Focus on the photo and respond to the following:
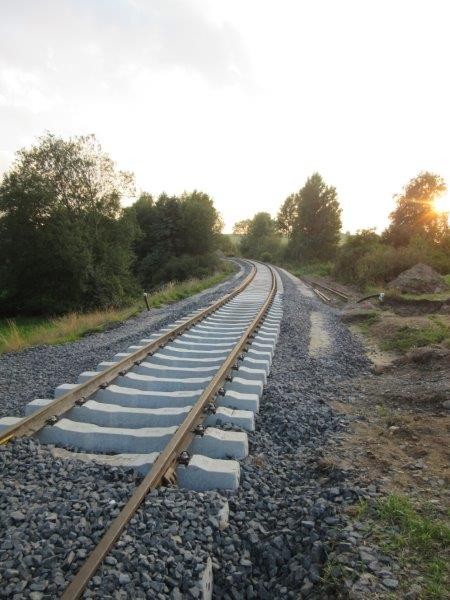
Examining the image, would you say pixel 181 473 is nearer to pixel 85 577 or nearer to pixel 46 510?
pixel 46 510

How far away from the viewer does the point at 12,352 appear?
28.3ft

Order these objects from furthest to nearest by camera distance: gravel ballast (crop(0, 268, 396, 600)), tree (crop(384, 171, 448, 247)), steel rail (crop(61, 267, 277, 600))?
1. tree (crop(384, 171, 448, 247))
2. gravel ballast (crop(0, 268, 396, 600))
3. steel rail (crop(61, 267, 277, 600))

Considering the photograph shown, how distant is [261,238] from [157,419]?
66861 millimetres

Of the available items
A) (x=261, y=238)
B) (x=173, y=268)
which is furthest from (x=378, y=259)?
(x=261, y=238)

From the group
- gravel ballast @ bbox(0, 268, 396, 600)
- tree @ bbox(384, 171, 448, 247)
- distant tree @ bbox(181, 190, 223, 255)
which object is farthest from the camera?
distant tree @ bbox(181, 190, 223, 255)

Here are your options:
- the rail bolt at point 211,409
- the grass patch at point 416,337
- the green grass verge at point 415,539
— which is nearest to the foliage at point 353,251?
the grass patch at point 416,337

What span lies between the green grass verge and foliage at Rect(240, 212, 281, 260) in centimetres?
6205

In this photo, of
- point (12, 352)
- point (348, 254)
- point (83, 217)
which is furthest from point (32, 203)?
point (348, 254)

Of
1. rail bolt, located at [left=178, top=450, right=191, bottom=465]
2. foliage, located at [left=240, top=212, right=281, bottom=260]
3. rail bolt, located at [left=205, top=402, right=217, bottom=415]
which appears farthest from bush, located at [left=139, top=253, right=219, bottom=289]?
rail bolt, located at [left=178, top=450, right=191, bottom=465]

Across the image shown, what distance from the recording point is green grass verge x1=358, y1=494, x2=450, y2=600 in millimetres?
2322

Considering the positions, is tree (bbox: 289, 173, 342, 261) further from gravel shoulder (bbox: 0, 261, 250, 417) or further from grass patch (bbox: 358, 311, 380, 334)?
gravel shoulder (bbox: 0, 261, 250, 417)

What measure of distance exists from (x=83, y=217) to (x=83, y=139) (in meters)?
4.98

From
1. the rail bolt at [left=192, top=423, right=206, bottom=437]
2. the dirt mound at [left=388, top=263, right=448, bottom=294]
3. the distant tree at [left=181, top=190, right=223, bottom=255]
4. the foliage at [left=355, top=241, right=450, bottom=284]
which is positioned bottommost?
the rail bolt at [left=192, top=423, right=206, bottom=437]

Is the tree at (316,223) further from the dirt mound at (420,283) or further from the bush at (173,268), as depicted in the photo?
the dirt mound at (420,283)
